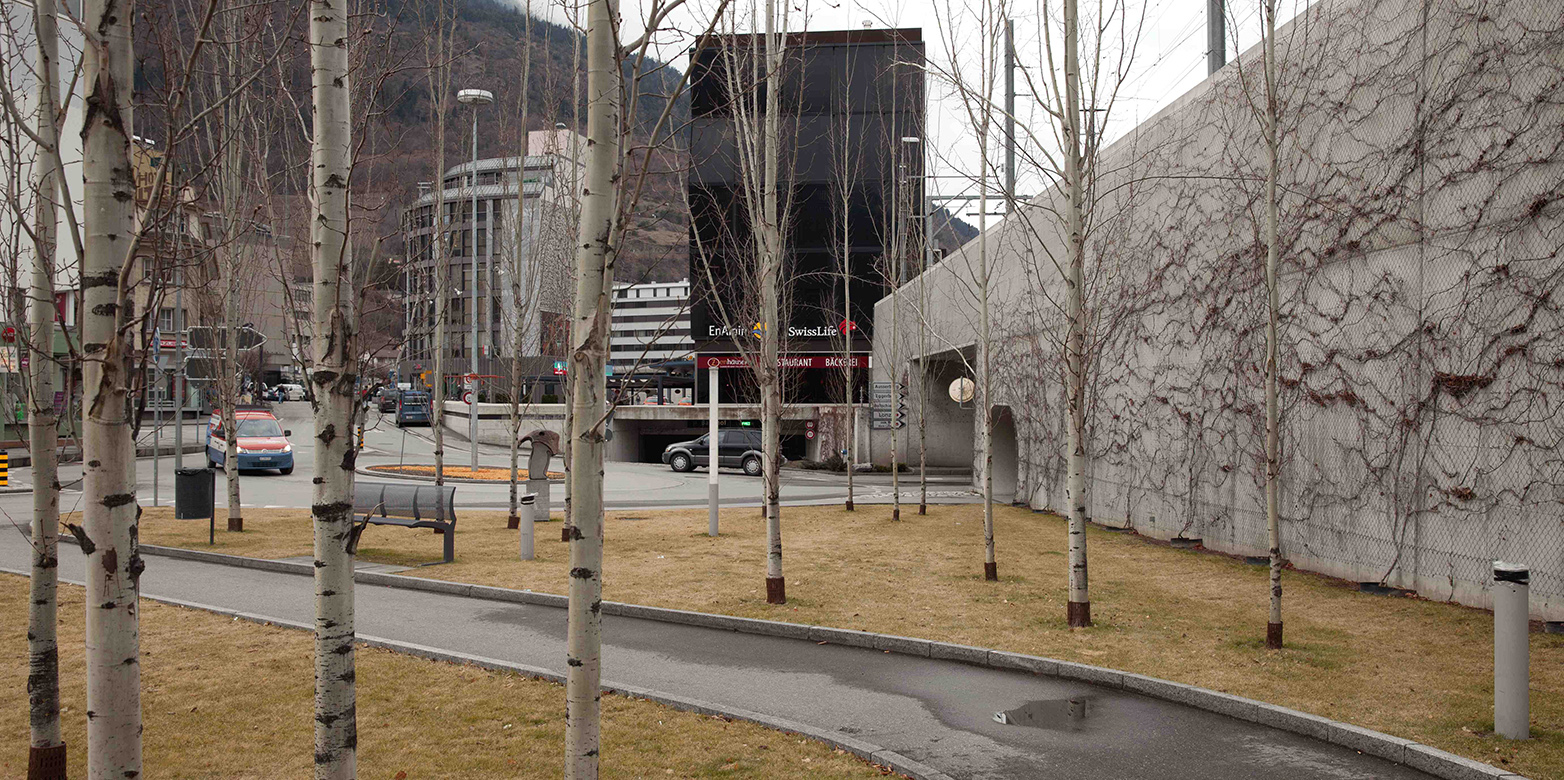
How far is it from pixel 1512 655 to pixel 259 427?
1175 inches

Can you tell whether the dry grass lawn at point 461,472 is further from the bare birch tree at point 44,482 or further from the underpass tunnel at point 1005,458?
the bare birch tree at point 44,482

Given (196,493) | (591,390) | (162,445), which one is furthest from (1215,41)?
(162,445)

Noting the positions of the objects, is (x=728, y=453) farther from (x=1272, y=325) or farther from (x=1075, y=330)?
(x=1272, y=325)

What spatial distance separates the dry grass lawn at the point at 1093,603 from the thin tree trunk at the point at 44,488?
5885mm

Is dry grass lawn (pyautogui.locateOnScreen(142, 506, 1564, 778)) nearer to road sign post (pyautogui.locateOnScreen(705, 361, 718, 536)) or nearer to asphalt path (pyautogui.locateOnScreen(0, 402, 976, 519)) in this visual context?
road sign post (pyautogui.locateOnScreen(705, 361, 718, 536))

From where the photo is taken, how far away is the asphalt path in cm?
2203

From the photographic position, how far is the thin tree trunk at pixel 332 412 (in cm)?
383

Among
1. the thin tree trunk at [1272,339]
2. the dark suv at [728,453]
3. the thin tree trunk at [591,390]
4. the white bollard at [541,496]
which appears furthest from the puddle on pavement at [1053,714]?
the dark suv at [728,453]

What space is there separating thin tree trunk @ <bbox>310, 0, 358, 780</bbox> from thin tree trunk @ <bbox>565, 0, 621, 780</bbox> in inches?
33.1

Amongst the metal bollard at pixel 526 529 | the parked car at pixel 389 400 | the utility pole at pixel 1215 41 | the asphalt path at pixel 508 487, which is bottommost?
the asphalt path at pixel 508 487

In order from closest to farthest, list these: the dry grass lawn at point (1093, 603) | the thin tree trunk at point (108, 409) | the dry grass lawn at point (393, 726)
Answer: the thin tree trunk at point (108, 409)
the dry grass lawn at point (393, 726)
the dry grass lawn at point (1093, 603)

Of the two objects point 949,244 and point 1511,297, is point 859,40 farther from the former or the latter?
point 1511,297

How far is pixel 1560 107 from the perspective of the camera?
880 cm

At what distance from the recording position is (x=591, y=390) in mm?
4406
